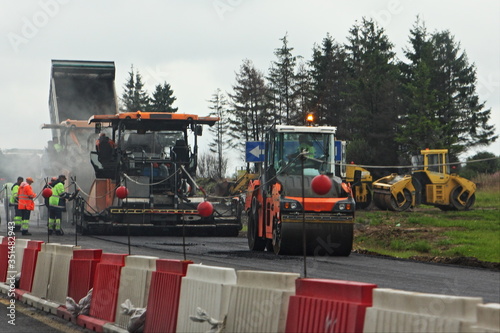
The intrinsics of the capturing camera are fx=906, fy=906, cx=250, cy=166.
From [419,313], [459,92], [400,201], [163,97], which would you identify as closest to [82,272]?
[419,313]

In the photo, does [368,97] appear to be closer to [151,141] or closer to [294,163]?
[151,141]

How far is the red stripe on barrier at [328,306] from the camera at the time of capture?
552cm

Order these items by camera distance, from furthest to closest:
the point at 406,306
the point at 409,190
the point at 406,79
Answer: the point at 406,79 → the point at 409,190 → the point at 406,306

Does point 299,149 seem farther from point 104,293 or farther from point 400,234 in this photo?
point 104,293

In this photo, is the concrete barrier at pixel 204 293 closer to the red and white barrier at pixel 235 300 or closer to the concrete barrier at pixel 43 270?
the red and white barrier at pixel 235 300

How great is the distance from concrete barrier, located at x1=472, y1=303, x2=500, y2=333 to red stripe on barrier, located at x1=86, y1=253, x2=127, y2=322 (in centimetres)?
568

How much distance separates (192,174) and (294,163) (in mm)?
8422

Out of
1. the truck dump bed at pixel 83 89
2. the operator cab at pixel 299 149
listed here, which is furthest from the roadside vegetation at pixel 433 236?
the truck dump bed at pixel 83 89

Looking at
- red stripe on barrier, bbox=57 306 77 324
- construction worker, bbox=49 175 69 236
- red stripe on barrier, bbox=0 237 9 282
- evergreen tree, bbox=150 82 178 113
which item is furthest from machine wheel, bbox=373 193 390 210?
evergreen tree, bbox=150 82 178 113

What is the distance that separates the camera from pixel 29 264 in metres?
13.2

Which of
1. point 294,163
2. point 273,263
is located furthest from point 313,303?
point 294,163

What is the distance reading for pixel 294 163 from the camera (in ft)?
57.1

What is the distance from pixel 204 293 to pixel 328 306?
194cm

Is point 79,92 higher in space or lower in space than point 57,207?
higher
